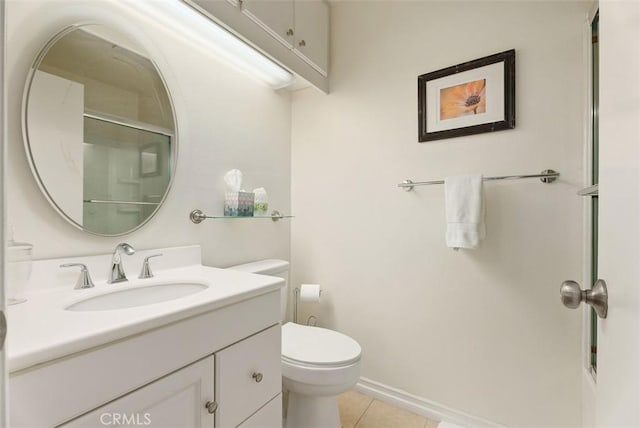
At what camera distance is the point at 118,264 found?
3.49 feet

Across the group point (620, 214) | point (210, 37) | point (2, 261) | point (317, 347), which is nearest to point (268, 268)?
point (317, 347)

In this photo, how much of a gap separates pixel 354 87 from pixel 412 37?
0.40 meters

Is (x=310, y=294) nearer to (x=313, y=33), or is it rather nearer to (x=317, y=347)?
(x=317, y=347)

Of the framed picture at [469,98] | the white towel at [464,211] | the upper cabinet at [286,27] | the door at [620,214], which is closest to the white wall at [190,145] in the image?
the upper cabinet at [286,27]

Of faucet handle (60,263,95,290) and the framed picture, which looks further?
the framed picture

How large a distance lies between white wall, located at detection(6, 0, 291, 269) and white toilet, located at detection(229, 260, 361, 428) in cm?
35

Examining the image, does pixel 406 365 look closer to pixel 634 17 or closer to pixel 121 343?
pixel 121 343

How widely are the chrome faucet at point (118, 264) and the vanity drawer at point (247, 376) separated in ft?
1.65

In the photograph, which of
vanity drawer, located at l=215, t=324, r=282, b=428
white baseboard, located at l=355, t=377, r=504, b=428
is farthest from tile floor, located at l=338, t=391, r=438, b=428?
vanity drawer, located at l=215, t=324, r=282, b=428

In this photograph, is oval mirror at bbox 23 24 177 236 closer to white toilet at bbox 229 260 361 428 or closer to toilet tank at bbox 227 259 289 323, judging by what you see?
toilet tank at bbox 227 259 289 323

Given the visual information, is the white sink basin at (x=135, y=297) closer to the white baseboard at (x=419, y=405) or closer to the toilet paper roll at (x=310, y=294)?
the toilet paper roll at (x=310, y=294)

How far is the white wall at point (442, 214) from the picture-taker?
127cm

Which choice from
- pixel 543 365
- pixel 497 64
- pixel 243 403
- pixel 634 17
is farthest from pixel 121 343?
pixel 497 64

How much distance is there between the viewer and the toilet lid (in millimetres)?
1267
